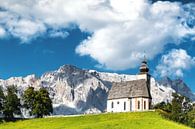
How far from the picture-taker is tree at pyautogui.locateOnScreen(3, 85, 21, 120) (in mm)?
A: 146500

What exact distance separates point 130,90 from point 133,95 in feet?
8.45

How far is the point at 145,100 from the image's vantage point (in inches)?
5536

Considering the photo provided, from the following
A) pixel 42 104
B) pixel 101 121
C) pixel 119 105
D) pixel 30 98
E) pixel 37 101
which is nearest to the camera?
pixel 101 121

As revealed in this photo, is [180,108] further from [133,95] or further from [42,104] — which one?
[42,104]

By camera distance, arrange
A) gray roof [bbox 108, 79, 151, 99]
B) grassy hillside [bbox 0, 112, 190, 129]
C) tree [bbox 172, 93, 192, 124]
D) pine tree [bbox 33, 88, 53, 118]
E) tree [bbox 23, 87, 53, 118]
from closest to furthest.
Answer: grassy hillside [bbox 0, 112, 190, 129]
tree [bbox 172, 93, 192, 124]
gray roof [bbox 108, 79, 151, 99]
pine tree [bbox 33, 88, 53, 118]
tree [bbox 23, 87, 53, 118]

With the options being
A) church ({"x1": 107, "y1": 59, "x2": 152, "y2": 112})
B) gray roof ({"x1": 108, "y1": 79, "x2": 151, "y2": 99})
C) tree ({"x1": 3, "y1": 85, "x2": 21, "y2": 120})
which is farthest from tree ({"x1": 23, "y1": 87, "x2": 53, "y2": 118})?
gray roof ({"x1": 108, "y1": 79, "x2": 151, "y2": 99})

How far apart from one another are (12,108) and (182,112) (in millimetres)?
54346

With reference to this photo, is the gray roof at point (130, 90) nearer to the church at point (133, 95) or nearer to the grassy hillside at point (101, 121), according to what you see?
the church at point (133, 95)

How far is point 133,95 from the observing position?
469ft

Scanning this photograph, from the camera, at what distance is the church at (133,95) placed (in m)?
140

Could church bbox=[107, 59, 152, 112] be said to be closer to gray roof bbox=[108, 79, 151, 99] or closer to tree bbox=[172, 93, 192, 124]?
gray roof bbox=[108, 79, 151, 99]

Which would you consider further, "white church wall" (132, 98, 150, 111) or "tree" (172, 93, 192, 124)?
"white church wall" (132, 98, 150, 111)

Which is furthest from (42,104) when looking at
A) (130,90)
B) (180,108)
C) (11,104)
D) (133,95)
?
(180,108)

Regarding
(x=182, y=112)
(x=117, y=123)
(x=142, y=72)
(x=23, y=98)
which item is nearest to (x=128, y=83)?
(x=142, y=72)
